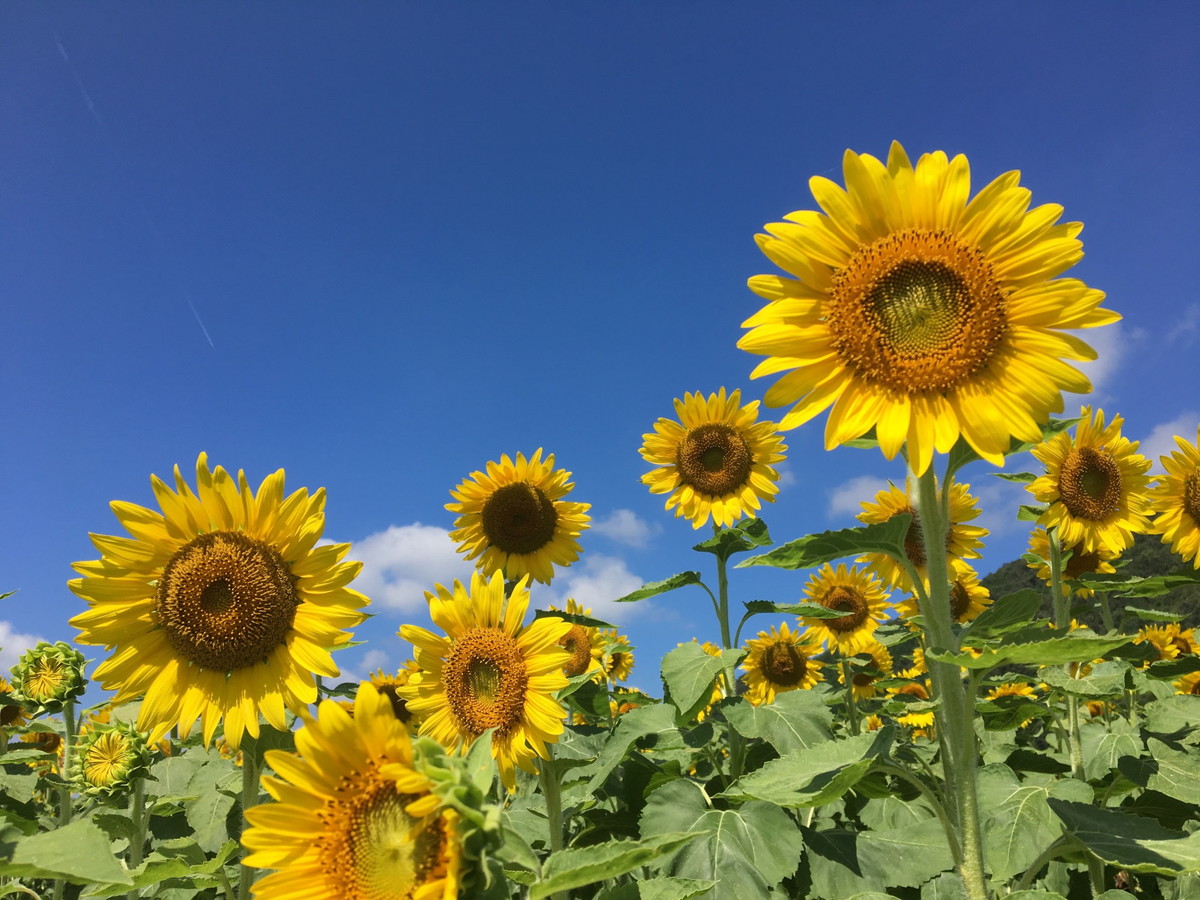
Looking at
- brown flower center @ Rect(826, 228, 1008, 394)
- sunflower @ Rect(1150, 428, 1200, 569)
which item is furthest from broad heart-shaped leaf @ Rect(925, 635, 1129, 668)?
sunflower @ Rect(1150, 428, 1200, 569)

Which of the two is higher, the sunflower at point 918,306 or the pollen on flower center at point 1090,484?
the pollen on flower center at point 1090,484

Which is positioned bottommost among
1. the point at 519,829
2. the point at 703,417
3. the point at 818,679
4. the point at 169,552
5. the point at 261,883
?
the point at 261,883

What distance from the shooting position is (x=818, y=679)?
9875 millimetres

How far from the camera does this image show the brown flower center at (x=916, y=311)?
10.0 feet

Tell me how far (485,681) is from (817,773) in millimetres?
2141

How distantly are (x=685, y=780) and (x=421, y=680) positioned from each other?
1.56 metres

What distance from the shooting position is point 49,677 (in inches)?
242

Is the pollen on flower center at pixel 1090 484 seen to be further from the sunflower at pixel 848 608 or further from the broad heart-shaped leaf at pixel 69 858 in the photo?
the broad heart-shaped leaf at pixel 69 858

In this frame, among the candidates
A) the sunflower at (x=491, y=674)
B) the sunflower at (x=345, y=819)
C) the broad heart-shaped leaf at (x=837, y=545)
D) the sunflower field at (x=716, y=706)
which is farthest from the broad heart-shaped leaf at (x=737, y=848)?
the sunflower at (x=345, y=819)

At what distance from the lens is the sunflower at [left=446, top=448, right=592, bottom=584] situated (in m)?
7.42

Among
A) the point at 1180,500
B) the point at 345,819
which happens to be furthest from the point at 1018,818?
the point at 1180,500

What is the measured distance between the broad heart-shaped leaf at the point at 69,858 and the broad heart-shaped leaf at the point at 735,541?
173 inches

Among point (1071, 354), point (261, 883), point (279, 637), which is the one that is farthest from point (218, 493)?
point (1071, 354)

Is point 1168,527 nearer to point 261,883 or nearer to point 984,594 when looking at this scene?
point 984,594
